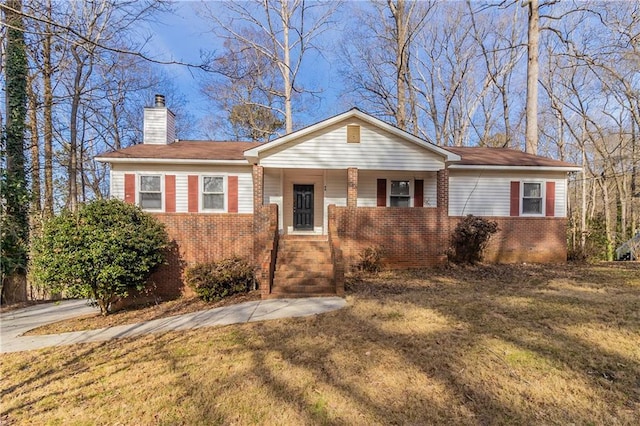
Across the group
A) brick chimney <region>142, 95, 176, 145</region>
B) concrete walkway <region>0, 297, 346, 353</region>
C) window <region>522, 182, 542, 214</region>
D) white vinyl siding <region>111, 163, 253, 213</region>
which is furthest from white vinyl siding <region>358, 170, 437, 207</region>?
brick chimney <region>142, 95, 176, 145</region>

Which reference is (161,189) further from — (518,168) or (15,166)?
(518,168)

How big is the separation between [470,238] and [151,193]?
35.5 ft

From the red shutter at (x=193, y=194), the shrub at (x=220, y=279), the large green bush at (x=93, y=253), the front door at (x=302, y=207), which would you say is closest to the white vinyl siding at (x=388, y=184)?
the front door at (x=302, y=207)

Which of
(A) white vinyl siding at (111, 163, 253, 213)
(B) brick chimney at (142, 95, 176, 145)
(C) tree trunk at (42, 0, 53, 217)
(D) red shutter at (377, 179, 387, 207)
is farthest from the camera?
(B) brick chimney at (142, 95, 176, 145)

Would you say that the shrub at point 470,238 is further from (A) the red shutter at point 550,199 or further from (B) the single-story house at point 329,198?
(A) the red shutter at point 550,199

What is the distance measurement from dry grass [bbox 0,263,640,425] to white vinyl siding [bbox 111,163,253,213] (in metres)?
6.09

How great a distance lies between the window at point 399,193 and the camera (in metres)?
11.4

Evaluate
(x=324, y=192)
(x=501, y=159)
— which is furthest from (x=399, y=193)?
(x=501, y=159)

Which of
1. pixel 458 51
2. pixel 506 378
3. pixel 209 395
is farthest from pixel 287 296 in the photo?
pixel 458 51

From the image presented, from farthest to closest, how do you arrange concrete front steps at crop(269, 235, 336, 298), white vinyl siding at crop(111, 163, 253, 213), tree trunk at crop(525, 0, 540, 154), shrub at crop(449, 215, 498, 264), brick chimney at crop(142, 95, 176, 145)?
tree trunk at crop(525, 0, 540, 154) < brick chimney at crop(142, 95, 176, 145) < white vinyl siding at crop(111, 163, 253, 213) < shrub at crop(449, 215, 498, 264) < concrete front steps at crop(269, 235, 336, 298)

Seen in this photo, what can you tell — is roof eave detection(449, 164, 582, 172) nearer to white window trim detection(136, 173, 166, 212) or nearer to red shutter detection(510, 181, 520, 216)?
red shutter detection(510, 181, 520, 216)

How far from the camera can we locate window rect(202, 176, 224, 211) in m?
10.6

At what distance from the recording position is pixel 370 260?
30.3 feet

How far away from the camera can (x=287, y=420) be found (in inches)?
108
